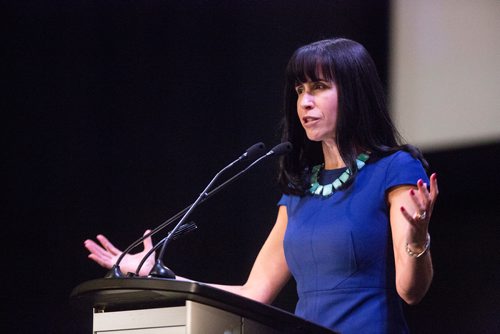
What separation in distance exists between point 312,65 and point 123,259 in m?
0.72

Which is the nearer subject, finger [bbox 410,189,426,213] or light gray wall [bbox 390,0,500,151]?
finger [bbox 410,189,426,213]

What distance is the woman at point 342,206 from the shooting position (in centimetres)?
183

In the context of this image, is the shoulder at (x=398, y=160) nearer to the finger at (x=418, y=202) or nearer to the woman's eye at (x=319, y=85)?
the woman's eye at (x=319, y=85)

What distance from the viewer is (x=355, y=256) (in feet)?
6.10

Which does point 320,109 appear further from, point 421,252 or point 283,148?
point 421,252

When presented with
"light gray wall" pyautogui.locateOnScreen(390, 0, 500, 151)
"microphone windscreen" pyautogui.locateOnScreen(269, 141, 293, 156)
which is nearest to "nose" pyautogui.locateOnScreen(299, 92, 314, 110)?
"microphone windscreen" pyautogui.locateOnScreen(269, 141, 293, 156)

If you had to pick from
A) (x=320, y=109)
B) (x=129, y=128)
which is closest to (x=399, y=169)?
(x=320, y=109)

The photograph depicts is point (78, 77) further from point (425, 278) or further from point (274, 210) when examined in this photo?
point (425, 278)

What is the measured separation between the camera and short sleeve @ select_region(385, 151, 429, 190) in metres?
1.89

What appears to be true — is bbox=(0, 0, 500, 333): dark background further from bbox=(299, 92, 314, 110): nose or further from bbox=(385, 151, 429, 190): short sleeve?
bbox=(385, 151, 429, 190): short sleeve

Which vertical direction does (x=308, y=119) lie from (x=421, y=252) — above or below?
above

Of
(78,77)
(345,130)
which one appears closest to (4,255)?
(78,77)

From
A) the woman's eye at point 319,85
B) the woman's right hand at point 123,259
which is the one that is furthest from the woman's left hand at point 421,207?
the woman's right hand at point 123,259

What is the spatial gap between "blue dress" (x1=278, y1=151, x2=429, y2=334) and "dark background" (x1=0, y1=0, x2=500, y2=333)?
921 millimetres
